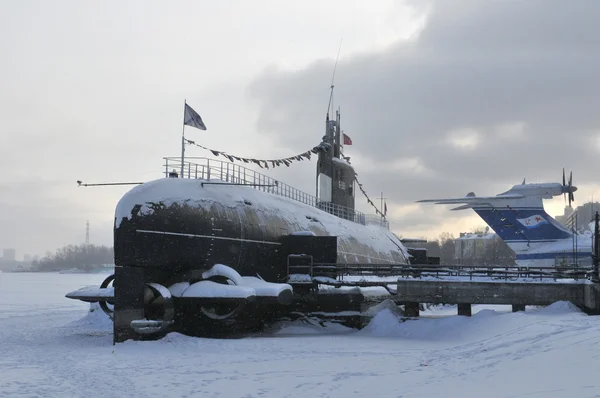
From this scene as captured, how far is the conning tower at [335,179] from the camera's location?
1399 inches

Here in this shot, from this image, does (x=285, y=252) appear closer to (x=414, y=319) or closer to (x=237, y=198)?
(x=237, y=198)

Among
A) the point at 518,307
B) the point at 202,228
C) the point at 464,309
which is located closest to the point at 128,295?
the point at 202,228

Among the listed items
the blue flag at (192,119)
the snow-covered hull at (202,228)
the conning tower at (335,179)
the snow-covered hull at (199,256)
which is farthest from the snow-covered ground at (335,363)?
the conning tower at (335,179)

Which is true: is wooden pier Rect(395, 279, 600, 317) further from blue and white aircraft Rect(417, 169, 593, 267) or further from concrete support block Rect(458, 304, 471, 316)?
blue and white aircraft Rect(417, 169, 593, 267)

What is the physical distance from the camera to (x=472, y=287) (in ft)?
71.8

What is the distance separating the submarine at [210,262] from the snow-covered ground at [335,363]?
3.64 feet

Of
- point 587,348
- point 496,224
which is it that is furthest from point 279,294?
point 496,224

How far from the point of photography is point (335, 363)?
14414 mm

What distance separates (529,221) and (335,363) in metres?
42.8

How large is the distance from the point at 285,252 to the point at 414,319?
5.33 m

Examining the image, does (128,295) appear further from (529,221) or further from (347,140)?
(529,221)

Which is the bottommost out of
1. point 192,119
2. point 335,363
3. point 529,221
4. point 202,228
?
point 335,363

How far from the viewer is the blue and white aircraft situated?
5250 centimetres

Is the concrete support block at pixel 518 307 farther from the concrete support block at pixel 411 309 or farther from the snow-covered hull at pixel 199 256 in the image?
the snow-covered hull at pixel 199 256
